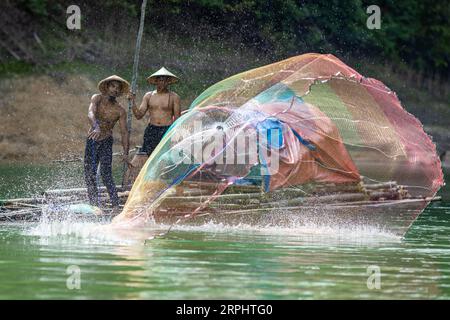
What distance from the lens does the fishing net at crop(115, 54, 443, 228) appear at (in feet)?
50.3

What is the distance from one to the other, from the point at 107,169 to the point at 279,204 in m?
2.56

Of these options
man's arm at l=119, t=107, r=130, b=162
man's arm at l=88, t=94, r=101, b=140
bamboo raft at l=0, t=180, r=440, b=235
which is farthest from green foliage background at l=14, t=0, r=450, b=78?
bamboo raft at l=0, t=180, r=440, b=235

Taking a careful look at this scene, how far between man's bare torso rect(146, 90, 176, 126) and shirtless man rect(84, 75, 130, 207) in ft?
1.52

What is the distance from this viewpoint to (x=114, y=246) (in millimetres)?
14828

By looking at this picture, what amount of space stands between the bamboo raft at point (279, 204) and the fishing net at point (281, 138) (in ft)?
0.18

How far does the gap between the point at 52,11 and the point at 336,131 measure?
73.4 feet

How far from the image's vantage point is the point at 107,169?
58.9ft

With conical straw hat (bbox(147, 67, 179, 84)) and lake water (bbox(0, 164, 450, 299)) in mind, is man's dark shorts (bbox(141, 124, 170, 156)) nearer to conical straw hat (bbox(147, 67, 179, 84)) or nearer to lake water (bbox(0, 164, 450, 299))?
conical straw hat (bbox(147, 67, 179, 84))

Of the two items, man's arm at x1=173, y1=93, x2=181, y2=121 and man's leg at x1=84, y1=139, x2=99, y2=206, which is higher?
man's arm at x1=173, y1=93, x2=181, y2=121

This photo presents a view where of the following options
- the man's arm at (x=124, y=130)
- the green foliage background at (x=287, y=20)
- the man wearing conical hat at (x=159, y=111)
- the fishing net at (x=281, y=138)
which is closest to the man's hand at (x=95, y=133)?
the man's arm at (x=124, y=130)

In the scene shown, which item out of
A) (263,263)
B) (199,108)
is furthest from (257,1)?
(263,263)

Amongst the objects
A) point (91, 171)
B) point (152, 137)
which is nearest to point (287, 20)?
point (152, 137)

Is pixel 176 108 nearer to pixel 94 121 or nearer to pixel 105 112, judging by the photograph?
pixel 105 112
